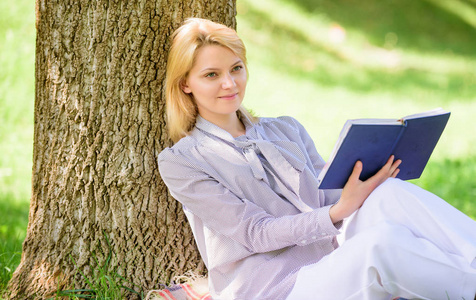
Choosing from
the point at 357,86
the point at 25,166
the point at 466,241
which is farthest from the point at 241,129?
the point at 357,86

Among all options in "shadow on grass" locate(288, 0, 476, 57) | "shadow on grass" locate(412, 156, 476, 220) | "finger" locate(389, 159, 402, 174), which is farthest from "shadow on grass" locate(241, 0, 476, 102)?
"finger" locate(389, 159, 402, 174)

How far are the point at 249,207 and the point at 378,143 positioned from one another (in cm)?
63

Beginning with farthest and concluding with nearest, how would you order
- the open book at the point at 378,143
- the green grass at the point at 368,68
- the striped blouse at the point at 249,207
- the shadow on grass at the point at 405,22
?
the shadow on grass at the point at 405,22 → the green grass at the point at 368,68 → the striped blouse at the point at 249,207 → the open book at the point at 378,143

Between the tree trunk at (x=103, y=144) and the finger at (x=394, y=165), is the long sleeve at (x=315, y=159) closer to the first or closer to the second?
the finger at (x=394, y=165)

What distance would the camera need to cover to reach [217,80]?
279cm

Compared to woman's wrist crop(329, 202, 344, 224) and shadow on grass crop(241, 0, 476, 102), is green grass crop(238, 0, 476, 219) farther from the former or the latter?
woman's wrist crop(329, 202, 344, 224)

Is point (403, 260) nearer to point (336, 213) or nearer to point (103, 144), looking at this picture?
point (336, 213)

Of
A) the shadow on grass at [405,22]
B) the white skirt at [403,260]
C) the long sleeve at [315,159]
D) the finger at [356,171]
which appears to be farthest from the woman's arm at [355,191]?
the shadow on grass at [405,22]

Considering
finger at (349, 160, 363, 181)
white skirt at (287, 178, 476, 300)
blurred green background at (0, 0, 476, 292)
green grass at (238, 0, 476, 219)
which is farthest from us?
green grass at (238, 0, 476, 219)

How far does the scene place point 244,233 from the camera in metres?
2.60

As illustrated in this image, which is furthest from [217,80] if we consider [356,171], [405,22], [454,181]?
[405,22]

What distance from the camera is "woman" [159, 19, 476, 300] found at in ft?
7.25

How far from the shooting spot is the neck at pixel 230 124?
2928 millimetres

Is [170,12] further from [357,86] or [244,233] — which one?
[357,86]
